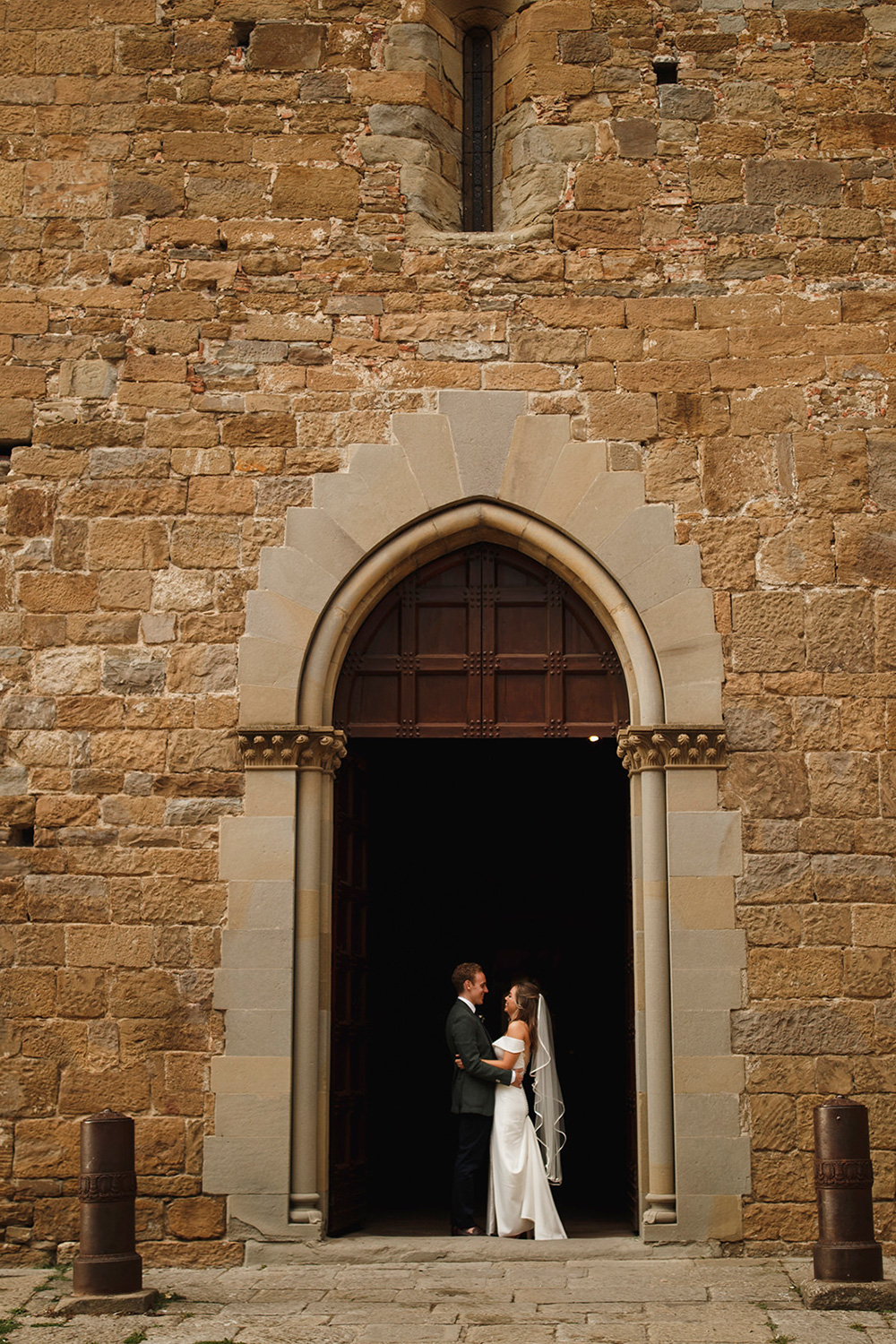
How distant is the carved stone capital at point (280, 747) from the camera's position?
7.38 meters

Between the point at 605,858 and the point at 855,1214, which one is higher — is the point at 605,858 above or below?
above

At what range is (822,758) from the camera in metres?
7.38

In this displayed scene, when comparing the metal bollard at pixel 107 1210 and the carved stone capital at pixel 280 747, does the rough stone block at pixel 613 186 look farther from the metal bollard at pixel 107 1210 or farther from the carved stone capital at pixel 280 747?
the metal bollard at pixel 107 1210

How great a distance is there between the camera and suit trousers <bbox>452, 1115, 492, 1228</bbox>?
763cm

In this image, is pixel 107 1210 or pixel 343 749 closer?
pixel 107 1210

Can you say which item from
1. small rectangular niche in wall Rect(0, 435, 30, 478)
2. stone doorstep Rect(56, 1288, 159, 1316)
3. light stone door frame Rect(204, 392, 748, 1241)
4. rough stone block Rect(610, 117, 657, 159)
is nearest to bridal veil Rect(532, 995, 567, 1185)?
light stone door frame Rect(204, 392, 748, 1241)

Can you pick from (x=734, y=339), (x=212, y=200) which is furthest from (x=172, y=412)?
(x=734, y=339)

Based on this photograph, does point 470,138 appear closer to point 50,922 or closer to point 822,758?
point 822,758

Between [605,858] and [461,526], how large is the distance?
4551mm

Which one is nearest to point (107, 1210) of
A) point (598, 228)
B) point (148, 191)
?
point (148, 191)

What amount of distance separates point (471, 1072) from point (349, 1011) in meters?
0.76

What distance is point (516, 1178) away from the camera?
7613 millimetres

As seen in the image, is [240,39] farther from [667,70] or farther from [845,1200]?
[845,1200]

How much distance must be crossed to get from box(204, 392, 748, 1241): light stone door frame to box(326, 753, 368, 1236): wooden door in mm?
249
